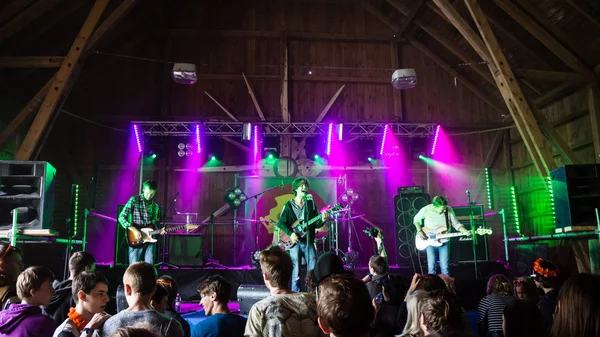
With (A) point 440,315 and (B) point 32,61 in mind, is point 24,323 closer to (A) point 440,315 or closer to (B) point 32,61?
(A) point 440,315

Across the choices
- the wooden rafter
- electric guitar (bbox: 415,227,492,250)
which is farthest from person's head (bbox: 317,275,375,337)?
the wooden rafter

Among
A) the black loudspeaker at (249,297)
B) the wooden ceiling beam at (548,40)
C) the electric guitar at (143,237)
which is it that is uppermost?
the wooden ceiling beam at (548,40)

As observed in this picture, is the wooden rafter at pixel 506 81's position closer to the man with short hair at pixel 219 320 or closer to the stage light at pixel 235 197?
the stage light at pixel 235 197

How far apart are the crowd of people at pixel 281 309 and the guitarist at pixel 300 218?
7.99 feet

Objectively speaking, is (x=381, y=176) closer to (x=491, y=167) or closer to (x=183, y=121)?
(x=491, y=167)

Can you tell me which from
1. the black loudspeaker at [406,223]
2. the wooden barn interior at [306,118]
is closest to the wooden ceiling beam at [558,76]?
the wooden barn interior at [306,118]

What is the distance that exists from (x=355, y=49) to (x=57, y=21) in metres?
Answer: 7.31

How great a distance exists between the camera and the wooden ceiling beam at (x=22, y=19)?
8.18 metres

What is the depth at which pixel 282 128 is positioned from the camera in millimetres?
11844

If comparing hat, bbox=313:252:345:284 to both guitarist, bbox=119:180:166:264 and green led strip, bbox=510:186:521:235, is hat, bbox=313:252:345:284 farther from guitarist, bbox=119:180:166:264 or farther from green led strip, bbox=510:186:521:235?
green led strip, bbox=510:186:521:235

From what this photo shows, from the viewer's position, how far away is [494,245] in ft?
39.7

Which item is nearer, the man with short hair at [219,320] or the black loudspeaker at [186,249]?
Answer: the man with short hair at [219,320]

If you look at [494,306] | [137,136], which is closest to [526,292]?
[494,306]

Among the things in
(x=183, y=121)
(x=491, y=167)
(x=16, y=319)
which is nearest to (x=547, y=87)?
(x=491, y=167)
